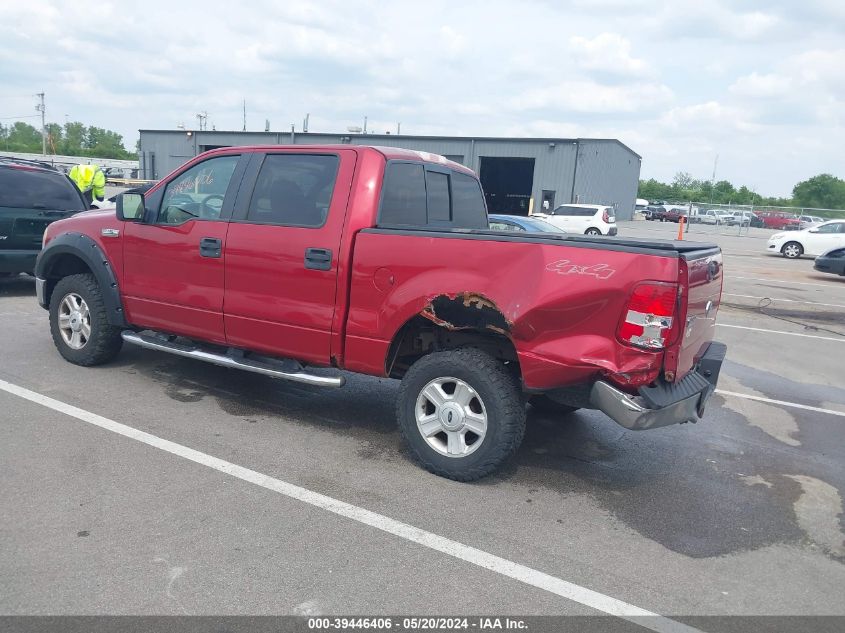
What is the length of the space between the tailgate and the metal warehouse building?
2988 centimetres

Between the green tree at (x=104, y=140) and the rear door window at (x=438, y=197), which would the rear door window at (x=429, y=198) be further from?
the green tree at (x=104, y=140)

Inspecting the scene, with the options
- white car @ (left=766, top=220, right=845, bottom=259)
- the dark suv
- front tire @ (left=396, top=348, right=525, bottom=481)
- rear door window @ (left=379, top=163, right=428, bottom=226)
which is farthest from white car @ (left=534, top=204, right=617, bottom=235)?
front tire @ (left=396, top=348, right=525, bottom=481)

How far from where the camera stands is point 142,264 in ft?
18.8

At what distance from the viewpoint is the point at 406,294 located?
4.36 metres

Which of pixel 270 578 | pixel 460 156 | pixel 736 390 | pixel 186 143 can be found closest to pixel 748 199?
pixel 460 156

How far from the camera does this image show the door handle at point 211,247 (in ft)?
17.0

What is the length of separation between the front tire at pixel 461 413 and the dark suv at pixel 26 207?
7.31 meters

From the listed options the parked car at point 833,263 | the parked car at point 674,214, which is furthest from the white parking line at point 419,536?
the parked car at point 674,214

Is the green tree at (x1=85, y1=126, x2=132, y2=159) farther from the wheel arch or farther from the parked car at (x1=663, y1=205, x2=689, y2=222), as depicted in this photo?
the wheel arch

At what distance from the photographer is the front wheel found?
24984 mm

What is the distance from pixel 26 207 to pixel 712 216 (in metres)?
54.3

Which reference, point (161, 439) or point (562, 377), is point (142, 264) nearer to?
point (161, 439)

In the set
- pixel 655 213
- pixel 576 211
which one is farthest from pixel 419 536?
pixel 655 213

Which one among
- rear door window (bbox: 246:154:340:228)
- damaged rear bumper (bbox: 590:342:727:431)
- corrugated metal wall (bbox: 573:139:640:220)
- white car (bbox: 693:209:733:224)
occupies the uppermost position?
corrugated metal wall (bbox: 573:139:640:220)
